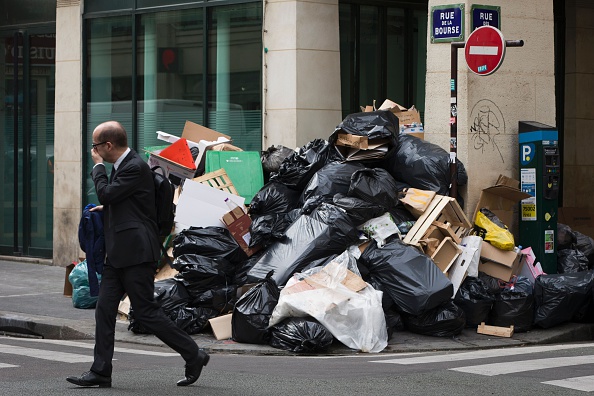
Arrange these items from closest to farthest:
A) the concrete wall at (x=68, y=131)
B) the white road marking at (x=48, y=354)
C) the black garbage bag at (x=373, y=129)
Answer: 1. the white road marking at (x=48, y=354)
2. the black garbage bag at (x=373, y=129)
3. the concrete wall at (x=68, y=131)

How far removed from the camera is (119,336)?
10.2m

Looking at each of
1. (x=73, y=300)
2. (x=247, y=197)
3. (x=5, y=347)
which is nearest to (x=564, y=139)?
(x=247, y=197)

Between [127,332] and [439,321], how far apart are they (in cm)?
314

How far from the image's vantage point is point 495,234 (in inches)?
447

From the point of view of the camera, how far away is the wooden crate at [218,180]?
1209cm

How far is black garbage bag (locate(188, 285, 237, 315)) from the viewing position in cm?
1027

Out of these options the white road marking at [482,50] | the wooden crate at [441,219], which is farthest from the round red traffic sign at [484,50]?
the wooden crate at [441,219]

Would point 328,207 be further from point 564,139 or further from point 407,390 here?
point 564,139

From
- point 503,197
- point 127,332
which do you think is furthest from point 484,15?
point 127,332

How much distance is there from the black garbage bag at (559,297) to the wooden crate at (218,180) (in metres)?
3.69

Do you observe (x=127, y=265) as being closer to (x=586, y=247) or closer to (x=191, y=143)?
(x=191, y=143)

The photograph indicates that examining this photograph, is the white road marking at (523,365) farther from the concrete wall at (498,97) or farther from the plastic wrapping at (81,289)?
the plastic wrapping at (81,289)

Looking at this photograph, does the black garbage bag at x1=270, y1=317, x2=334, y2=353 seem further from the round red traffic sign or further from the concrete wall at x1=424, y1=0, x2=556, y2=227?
the round red traffic sign

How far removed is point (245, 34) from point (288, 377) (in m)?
7.72
